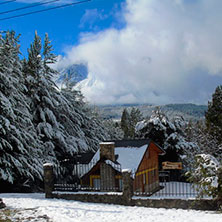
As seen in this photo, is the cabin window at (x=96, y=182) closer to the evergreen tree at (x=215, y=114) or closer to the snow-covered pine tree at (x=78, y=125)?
the snow-covered pine tree at (x=78, y=125)

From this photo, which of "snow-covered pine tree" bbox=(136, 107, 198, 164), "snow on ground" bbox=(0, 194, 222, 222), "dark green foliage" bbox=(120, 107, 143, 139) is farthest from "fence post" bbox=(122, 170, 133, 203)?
"dark green foliage" bbox=(120, 107, 143, 139)

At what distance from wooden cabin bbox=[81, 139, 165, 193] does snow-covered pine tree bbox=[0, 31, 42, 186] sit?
3855 mm

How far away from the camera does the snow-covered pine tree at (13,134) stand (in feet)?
49.3

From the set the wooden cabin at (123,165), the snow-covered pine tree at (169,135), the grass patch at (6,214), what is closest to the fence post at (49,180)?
the wooden cabin at (123,165)

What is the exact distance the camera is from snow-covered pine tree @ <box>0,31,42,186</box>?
49.3 feet

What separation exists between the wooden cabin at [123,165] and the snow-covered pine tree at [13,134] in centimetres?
385

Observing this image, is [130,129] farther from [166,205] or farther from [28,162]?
[166,205]

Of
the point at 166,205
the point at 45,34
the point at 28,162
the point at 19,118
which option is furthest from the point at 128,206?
the point at 45,34

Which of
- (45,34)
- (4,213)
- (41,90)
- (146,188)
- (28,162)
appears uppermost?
(45,34)

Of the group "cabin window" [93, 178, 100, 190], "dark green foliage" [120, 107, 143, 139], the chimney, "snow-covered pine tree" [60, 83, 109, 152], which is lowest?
"cabin window" [93, 178, 100, 190]

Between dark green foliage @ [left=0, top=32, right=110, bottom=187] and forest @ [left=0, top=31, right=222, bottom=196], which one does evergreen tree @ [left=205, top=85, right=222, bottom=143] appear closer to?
forest @ [left=0, top=31, right=222, bottom=196]

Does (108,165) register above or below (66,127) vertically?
below

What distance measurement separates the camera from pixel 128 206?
1129cm

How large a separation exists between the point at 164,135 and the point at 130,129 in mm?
42756
